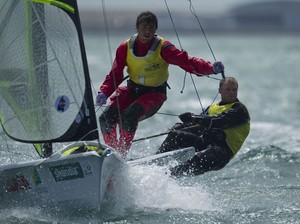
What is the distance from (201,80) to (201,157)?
61.2ft

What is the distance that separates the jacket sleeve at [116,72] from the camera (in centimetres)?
805

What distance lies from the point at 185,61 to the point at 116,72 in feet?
2.14

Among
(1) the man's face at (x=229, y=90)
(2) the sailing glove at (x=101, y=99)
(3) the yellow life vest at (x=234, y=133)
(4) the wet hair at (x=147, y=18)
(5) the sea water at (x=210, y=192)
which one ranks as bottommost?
(5) the sea water at (x=210, y=192)

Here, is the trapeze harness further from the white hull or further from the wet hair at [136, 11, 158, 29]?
the white hull

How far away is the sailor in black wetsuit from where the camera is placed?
785 centimetres

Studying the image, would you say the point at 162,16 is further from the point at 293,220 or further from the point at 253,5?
the point at 293,220

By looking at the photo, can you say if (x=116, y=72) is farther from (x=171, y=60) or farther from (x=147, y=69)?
(x=171, y=60)

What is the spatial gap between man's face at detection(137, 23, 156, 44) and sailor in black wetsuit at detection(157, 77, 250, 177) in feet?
2.20

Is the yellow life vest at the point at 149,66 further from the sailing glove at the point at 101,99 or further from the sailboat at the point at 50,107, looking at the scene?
the sailboat at the point at 50,107

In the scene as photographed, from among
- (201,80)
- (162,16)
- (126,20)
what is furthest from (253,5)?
(201,80)

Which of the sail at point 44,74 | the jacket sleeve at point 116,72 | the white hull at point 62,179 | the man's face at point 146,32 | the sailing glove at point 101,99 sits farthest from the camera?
the jacket sleeve at point 116,72

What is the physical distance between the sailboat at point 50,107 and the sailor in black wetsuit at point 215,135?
80 cm

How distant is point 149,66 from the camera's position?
798 cm

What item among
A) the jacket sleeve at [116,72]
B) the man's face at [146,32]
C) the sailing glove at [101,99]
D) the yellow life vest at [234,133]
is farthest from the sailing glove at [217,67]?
the sailing glove at [101,99]
